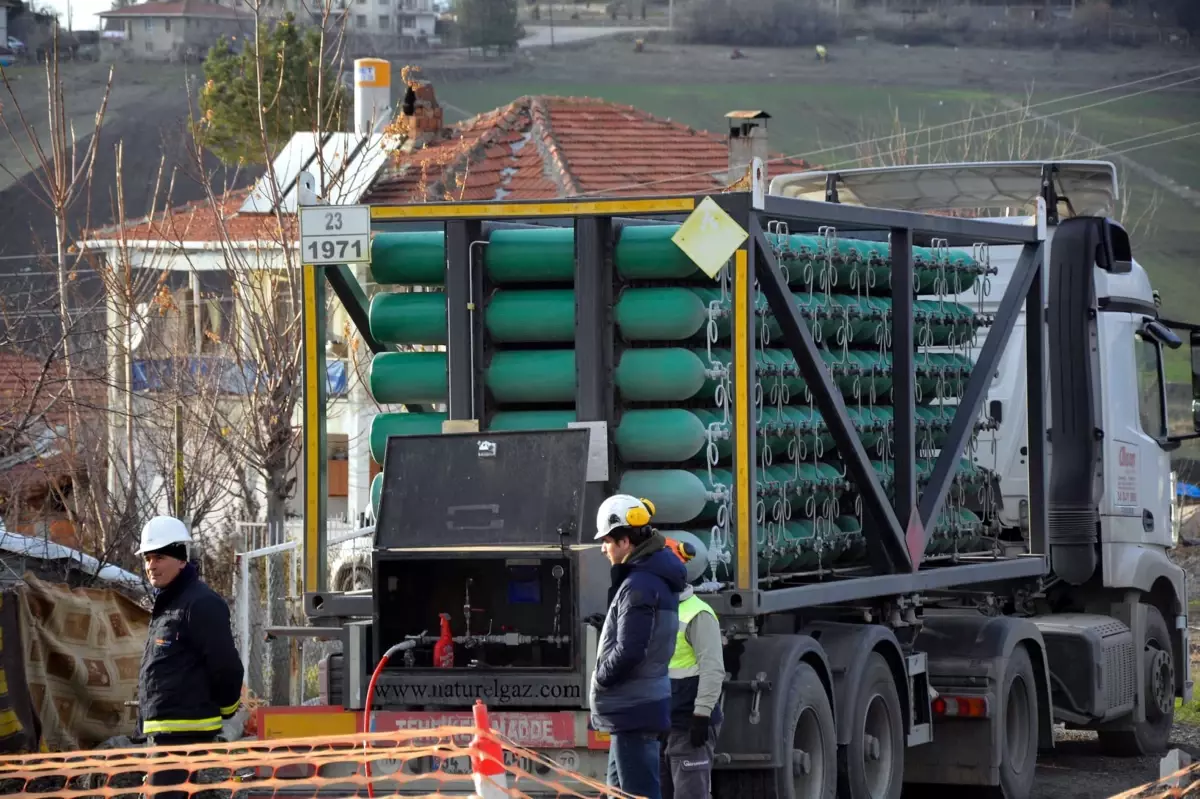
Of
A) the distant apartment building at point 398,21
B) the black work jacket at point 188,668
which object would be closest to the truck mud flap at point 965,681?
the black work jacket at point 188,668

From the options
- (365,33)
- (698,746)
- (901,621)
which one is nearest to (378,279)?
(698,746)

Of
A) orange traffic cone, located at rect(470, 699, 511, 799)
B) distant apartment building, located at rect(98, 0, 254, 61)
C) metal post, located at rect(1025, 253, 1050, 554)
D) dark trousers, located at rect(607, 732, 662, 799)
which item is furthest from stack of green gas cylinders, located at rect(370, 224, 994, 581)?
distant apartment building, located at rect(98, 0, 254, 61)

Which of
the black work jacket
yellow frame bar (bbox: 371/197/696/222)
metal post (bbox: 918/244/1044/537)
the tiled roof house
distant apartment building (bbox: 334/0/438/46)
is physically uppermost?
distant apartment building (bbox: 334/0/438/46)

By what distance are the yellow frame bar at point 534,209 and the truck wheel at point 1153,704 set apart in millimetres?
6586

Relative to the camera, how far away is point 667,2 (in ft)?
302

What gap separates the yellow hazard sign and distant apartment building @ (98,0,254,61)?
76.0m

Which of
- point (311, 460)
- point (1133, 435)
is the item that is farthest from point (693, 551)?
point (1133, 435)

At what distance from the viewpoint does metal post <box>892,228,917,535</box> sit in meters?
10.1

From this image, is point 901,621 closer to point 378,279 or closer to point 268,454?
point 378,279

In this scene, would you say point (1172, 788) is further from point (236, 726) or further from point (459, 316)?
point (236, 726)

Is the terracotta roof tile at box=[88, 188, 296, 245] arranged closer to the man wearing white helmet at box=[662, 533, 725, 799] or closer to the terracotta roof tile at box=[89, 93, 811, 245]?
the terracotta roof tile at box=[89, 93, 811, 245]

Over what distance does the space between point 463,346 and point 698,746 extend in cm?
218

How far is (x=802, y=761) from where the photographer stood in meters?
8.52

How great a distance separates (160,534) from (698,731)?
2403 mm
